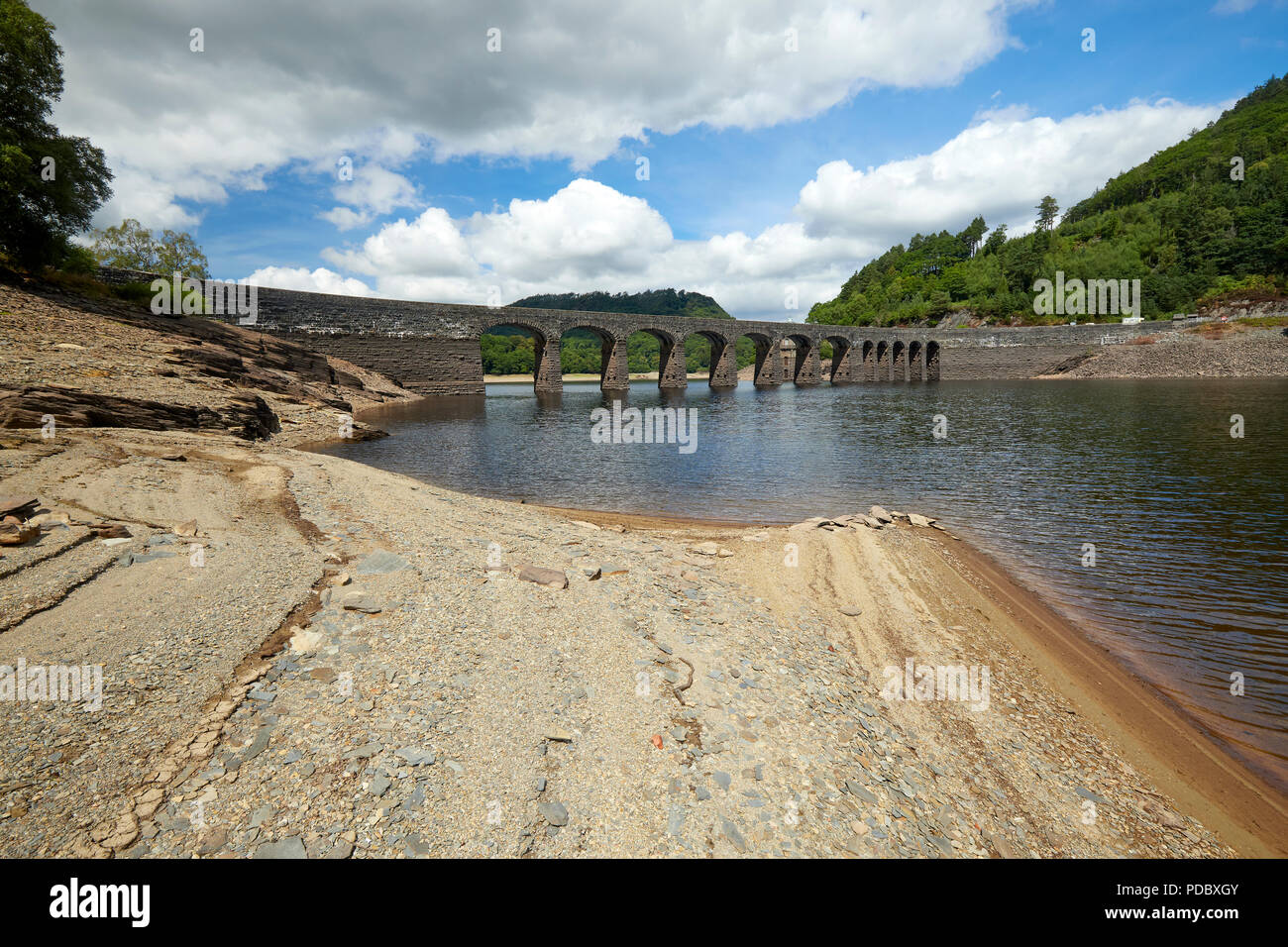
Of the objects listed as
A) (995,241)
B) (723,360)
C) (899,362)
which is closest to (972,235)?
(995,241)

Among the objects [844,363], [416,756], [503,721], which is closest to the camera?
[416,756]

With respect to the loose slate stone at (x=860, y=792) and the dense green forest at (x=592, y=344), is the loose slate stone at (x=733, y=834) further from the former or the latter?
the dense green forest at (x=592, y=344)

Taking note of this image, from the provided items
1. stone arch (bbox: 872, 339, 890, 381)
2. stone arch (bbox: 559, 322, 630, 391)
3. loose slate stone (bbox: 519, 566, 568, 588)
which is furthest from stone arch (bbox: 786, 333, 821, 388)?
loose slate stone (bbox: 519, 566, 568, 588)

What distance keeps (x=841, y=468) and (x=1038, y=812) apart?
1414cm

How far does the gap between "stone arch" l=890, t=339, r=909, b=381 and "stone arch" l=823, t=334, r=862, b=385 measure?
6.93 m

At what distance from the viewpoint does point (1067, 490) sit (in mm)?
13578

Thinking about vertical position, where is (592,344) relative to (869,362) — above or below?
above

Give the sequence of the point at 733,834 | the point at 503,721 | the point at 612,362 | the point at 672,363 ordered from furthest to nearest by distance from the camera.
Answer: the point at 672,363 < the point at 612,362 < the point at 503,721 < the point at 733,834

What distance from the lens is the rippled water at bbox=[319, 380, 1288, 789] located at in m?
6.59

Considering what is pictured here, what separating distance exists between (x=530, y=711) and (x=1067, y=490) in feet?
51.9

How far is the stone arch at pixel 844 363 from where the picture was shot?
280 feet

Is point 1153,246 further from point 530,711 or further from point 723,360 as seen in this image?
point 530,711
